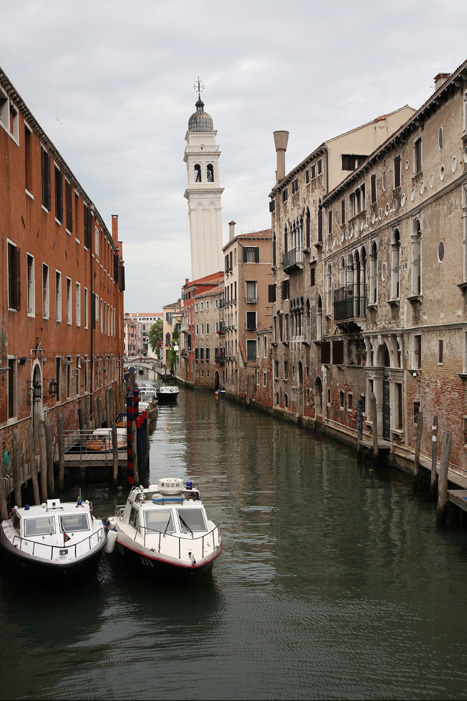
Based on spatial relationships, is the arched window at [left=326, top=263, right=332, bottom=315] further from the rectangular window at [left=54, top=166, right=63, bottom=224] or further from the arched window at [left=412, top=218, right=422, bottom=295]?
the rectangular window at [left=54, top=166, right=63, bottom=224]

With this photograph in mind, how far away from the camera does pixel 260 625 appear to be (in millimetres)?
9961

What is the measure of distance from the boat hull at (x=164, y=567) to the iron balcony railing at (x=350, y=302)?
47.8 feet

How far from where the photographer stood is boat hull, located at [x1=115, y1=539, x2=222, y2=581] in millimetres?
11102

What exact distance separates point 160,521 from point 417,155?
40.6 ft

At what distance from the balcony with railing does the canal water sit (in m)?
18.2

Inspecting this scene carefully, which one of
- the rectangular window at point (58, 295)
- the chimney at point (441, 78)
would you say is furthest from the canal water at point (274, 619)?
the chimney at point (441, 78)

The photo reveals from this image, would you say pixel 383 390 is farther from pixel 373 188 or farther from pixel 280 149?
pixel 280 149

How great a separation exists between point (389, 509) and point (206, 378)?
5105cm

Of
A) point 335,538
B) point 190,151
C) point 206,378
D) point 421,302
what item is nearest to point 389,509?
point 335,538

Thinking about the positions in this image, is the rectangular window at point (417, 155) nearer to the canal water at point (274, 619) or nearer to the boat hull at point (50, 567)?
the canal water at point (274, 619)

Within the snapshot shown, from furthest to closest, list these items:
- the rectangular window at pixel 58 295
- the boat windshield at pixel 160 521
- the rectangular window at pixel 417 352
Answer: the rectangular window at pixel 58 295, the rectangular window at pixel 417 352, the boat windshield at pixel 160 521

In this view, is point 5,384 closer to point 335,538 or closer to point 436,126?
point 335,538

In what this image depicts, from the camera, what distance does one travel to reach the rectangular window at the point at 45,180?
18281mm

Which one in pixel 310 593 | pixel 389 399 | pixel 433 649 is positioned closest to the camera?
pixel 433 649
